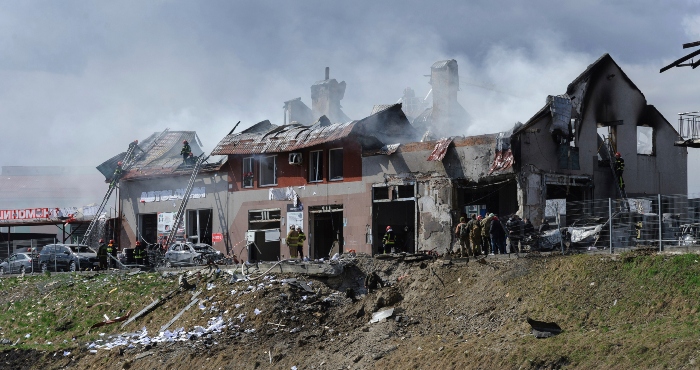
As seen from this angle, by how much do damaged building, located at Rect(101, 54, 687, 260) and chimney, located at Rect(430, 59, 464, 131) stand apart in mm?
60

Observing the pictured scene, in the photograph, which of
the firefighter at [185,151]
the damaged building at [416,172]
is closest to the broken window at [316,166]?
the damaged building at [416,172]

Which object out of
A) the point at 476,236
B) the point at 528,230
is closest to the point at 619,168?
the point at 528,230

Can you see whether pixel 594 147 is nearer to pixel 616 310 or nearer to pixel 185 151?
pixel 616 310

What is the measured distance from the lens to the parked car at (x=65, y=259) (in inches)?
1516

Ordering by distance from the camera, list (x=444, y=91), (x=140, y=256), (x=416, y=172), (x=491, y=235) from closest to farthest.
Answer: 1. (x=491, y=235)
2. (x=416, y=172)
3. (x=140, y=256)
4. (x=444, y=91)

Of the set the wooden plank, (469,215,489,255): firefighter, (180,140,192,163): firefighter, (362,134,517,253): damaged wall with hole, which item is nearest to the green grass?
the wooden plank

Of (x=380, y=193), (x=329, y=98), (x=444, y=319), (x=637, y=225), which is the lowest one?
(x=444, y=319)

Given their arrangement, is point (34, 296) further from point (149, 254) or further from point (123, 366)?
point (123, 366)

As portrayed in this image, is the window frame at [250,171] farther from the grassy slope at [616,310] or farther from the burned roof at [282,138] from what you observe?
the grassy slope at [616,310]

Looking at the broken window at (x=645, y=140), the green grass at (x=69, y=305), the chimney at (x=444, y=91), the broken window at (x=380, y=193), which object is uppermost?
the chimney at (x=444, y=91)

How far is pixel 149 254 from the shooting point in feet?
122

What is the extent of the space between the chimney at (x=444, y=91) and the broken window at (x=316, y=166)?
6.49 meters

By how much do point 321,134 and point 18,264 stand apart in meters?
16.2

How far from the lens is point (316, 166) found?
3725 centimetres
